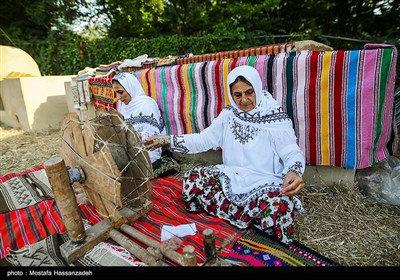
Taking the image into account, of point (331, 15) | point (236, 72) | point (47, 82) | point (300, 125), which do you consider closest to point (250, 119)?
point (236, 72)

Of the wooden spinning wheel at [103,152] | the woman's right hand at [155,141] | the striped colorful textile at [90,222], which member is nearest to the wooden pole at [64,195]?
the wooden spinning wheel at [103,152]

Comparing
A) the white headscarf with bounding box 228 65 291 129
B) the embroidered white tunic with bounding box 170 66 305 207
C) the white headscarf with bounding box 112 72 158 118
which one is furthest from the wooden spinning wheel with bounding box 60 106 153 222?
the white headscarf with bounding box 112 72 158 118

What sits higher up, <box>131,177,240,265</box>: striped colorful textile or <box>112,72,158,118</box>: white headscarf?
<box>112,72,158,118</box>: white headscarf

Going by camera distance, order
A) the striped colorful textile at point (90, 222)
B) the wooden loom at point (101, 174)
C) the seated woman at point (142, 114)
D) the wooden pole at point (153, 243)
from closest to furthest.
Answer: the wooden pole at point (153, 243)
the wooden loom at point (101, 174)
the striped colorful textile at point (90, 222)
the seated woman at point (142, 114)

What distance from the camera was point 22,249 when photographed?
6.13ft

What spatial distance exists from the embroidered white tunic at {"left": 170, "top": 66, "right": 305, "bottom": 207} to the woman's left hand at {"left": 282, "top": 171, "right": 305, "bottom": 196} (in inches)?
4.4

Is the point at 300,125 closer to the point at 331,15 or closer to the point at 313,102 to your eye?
the point at 313,102

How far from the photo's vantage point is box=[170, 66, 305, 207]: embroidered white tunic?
1986 millimetres

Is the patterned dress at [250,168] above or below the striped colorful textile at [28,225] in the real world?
above

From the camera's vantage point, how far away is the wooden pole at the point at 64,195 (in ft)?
5.16

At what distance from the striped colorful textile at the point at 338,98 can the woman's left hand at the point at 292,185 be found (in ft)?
2.36

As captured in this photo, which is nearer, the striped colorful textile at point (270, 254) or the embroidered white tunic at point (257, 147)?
the striped colorful textile at point (270, 254)

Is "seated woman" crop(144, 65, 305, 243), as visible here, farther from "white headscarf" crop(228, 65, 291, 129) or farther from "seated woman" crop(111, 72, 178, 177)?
"seated woman" crop(111, 72, 178, 177)

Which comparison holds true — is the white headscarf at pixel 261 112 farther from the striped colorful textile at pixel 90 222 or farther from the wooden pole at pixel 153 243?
the wooden pole at pixel 153 243
